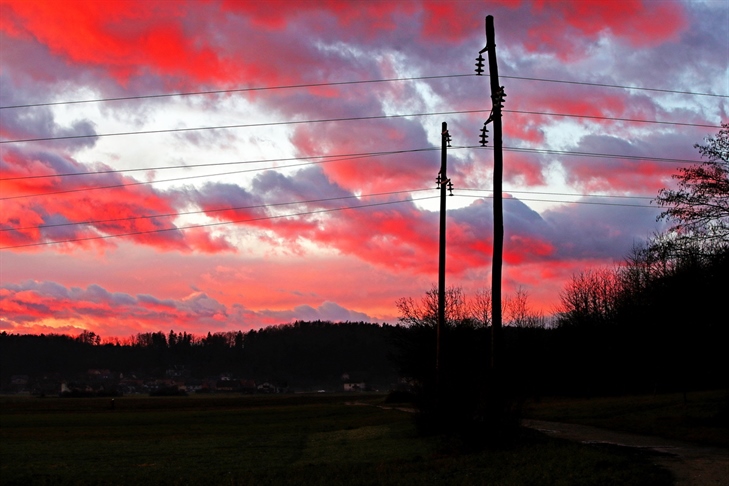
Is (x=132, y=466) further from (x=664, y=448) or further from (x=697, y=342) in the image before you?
(x=697, y=342)

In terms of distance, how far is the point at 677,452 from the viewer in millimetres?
19547

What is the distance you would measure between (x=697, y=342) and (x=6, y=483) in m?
30.0

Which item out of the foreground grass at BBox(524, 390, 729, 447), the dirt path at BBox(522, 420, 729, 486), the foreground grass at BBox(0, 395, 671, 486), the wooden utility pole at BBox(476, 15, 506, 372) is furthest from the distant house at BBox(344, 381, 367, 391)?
the wooden utility pole at BBox(476, 15, 506, 372)

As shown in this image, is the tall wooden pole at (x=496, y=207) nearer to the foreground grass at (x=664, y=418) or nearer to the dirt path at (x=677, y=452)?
the foreground grass at (x=664, y=418)

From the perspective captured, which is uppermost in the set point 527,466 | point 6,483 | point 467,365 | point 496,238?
point 496,238

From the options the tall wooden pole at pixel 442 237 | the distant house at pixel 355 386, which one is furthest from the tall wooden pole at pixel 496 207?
the distant house at pixel 355 386

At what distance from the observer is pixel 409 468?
18906mm

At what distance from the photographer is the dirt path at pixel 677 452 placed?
1522cm

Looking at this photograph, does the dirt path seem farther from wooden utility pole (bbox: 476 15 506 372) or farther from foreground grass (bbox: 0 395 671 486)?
Result: wooden utility pole (bbox: 476 15 506 372)

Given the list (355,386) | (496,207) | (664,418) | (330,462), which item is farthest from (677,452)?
(355,386)

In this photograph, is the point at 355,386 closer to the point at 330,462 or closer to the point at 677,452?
the point at 330,462

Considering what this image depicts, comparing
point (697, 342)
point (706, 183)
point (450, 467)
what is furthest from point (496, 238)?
point (697, 342)

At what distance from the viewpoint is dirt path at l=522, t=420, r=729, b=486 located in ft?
49.9

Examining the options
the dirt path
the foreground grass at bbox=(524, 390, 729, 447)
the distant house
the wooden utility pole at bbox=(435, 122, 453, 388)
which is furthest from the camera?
the distant house
